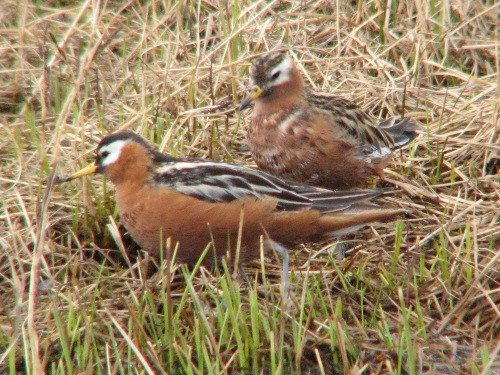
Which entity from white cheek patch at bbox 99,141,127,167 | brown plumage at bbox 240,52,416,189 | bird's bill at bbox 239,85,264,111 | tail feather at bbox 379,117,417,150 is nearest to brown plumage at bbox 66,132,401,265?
white cheek patch at bbox 99,141,127,167

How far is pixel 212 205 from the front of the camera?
189 inches

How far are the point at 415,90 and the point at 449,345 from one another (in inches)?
123

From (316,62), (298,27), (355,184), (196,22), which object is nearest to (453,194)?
(355,184)

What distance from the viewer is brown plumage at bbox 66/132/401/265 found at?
15.7 ft

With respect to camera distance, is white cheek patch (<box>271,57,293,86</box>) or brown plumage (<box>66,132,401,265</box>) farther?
white cheek patch (<box>271,57,293,86</box>)

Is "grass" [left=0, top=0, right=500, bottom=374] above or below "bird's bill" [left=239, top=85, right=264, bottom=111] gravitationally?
below

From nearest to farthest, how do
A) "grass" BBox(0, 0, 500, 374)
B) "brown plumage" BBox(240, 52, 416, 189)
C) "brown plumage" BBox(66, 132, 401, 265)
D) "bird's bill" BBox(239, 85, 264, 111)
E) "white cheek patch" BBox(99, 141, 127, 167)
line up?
"grass" BBox(0, 0, 500, 374)
"brown plumage" BBox(66, 132, 401, 265)
"white cheek patch" BBox(99, 141, 127, 167)
"brown plumage" BBox(240, 52, 416, 189)
"bird's bill" BBox(239, 85, 264, 111)

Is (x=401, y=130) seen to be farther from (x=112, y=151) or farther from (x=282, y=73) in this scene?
(x=112, y=151)

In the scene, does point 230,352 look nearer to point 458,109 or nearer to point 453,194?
point 453,194

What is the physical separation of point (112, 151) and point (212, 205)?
30.4 inches

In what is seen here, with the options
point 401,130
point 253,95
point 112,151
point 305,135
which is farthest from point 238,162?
point 112,151

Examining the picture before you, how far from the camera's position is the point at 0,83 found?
7.05 metres

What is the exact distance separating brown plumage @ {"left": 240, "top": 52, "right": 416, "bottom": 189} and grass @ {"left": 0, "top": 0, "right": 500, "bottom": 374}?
1.22 feet

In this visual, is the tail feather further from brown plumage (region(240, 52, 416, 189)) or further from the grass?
the grass
